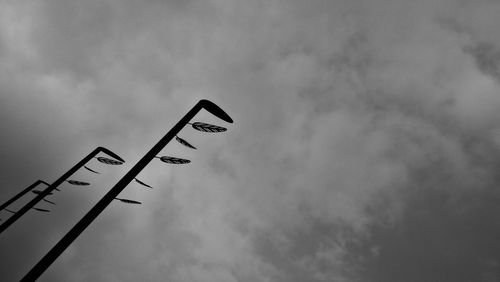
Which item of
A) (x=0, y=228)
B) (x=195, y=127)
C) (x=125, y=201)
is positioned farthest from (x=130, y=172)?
(x=0, y=228)

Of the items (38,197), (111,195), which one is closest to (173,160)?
(111,195)

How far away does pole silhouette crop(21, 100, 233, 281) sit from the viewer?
519cm

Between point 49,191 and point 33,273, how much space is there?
13.3 feet

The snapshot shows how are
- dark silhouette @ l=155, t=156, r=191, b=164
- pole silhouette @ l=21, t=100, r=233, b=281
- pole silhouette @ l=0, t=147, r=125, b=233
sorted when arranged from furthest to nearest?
pole silhouette @ l=0, t=147, r=125, b=233
dark silhouette @ l=155, t=156, r=191, b=164
pole silhouette @ l=21, t=100, r=233, b=281

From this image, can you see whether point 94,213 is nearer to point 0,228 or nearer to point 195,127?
point 195,127

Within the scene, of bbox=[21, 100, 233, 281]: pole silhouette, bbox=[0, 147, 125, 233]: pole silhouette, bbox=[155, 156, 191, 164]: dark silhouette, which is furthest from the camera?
bbox=[0, 147, 125, 233]: pole silhouette

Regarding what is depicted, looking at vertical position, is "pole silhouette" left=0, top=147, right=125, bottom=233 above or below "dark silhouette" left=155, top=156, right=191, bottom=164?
below

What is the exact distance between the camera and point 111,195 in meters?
5.84

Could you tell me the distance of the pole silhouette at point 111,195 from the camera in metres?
5.19

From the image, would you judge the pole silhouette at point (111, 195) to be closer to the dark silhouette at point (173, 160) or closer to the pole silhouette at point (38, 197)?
the dark silhouette at point (173, 160)

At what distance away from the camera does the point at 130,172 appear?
6.12 metres

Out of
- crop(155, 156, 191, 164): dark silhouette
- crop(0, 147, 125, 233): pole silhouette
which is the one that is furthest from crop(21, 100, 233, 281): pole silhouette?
crop(0, 147, 125, 233): pole silhouette

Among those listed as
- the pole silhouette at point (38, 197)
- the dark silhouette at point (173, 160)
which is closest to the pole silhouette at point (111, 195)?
the dark silhouette at point (173, 160)

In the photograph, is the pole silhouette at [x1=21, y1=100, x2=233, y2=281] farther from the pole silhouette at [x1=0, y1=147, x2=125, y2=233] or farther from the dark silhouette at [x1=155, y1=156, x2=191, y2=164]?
the pole silhouette at [x1=0, y1=147, x2=125, y2=233]
